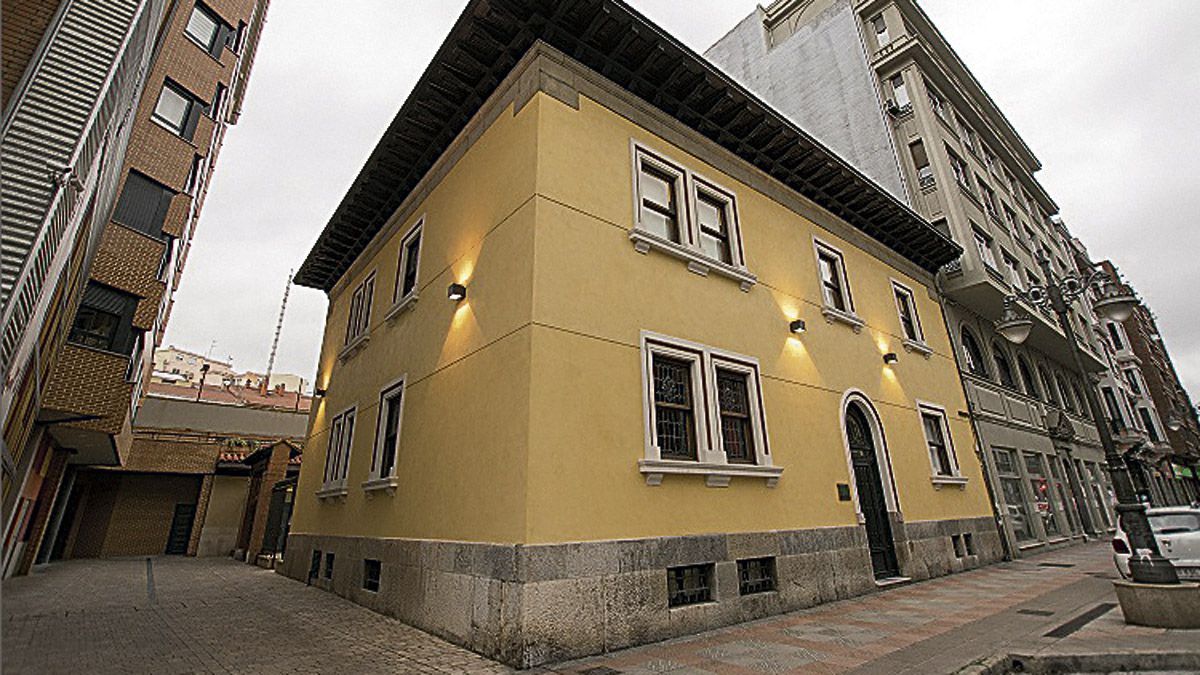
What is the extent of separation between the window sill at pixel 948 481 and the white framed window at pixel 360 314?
48.8 ft

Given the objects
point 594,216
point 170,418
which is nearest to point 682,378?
point 594,216

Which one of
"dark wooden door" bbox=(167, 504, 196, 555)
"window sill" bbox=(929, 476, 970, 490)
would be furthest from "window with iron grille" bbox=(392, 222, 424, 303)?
"dark wooden door" bbox=(167, 504, 196, 555)

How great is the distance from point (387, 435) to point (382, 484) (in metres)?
1.43

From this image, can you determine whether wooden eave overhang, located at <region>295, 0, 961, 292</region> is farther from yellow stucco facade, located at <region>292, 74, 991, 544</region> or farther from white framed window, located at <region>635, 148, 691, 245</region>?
white framed window, located at <region>635, 148, 691, 245</region>

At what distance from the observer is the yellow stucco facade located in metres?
7.56

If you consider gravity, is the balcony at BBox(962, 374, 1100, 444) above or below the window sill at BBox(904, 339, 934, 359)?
below

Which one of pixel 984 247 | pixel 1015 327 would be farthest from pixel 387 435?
pixel 984 247

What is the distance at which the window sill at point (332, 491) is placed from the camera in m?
12.4

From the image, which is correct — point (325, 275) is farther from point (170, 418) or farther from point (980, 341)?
point (980, 341)

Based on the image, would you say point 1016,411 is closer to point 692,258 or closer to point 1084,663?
point 1084,663

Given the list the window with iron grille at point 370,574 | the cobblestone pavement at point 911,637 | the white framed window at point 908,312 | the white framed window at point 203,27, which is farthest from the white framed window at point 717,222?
the white framed window at point 203,27

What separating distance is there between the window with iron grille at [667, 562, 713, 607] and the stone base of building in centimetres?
12

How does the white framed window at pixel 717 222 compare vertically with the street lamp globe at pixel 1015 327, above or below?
above

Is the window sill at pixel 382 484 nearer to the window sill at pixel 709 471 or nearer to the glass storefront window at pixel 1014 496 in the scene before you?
the window sill at pixel 709 471
